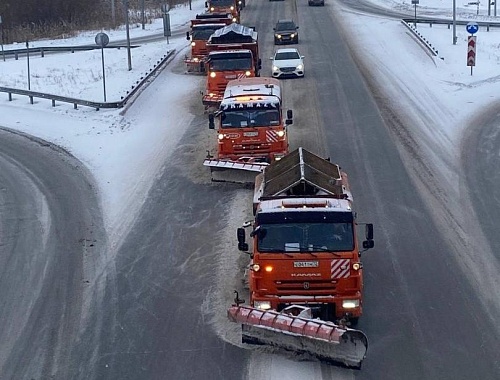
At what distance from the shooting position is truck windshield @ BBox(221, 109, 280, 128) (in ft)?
80.2

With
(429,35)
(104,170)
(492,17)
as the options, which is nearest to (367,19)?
(429,35)

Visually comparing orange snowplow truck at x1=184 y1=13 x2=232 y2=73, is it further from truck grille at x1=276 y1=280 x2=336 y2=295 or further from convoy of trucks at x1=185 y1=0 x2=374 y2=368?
truck grille at x1=276 y1=280 x2=336 y2=295

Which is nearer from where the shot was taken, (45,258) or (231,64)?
(45,258)

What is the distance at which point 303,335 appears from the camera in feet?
44.9

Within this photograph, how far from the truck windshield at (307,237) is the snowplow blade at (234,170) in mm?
8453

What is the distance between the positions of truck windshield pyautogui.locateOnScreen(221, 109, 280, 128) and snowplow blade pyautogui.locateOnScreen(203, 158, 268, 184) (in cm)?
115

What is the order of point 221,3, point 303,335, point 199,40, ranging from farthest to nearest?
1. point 221,3
2. point 199,40
3. point 303,335

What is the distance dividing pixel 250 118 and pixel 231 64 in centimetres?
973

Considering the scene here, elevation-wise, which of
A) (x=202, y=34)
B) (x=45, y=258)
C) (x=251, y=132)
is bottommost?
(x=45, y=258)

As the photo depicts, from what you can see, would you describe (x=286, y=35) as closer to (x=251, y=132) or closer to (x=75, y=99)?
(x=75, y=99)

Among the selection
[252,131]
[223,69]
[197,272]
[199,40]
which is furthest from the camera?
[199,40]

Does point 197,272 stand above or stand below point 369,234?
below

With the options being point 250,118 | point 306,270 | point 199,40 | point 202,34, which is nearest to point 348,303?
point 306,270

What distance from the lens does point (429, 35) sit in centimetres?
5306
